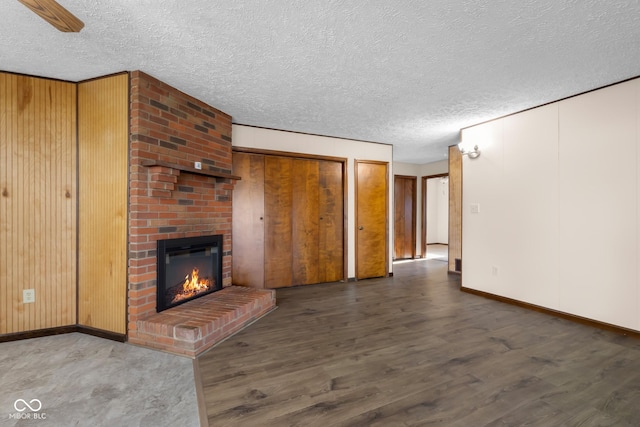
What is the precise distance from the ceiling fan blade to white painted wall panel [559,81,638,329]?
4446 millimetres

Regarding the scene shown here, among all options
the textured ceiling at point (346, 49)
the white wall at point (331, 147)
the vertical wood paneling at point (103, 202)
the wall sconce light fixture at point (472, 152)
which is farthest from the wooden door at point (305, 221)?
the vertical wood paneling at point (103, 202)

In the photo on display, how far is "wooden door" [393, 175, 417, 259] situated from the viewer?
6.91 m

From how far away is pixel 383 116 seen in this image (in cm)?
375

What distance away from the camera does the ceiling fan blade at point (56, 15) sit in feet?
5.37

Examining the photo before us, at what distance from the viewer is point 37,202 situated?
260 cm

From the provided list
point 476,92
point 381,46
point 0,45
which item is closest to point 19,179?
point 0,45

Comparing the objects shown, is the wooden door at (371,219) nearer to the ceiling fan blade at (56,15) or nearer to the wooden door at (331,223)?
the wooden door at (331,223)

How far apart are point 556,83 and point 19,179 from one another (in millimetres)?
5071

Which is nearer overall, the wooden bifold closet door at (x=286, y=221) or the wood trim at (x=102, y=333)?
the wood trim at (x=102, y=333)

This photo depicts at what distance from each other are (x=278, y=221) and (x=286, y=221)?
126 mm

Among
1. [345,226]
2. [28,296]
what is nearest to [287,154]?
[345,226]

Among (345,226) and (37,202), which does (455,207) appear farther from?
(37,202)

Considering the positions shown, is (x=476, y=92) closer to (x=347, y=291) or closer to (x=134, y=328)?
(x=347, y=291)

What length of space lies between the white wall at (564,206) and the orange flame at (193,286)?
3621mm
